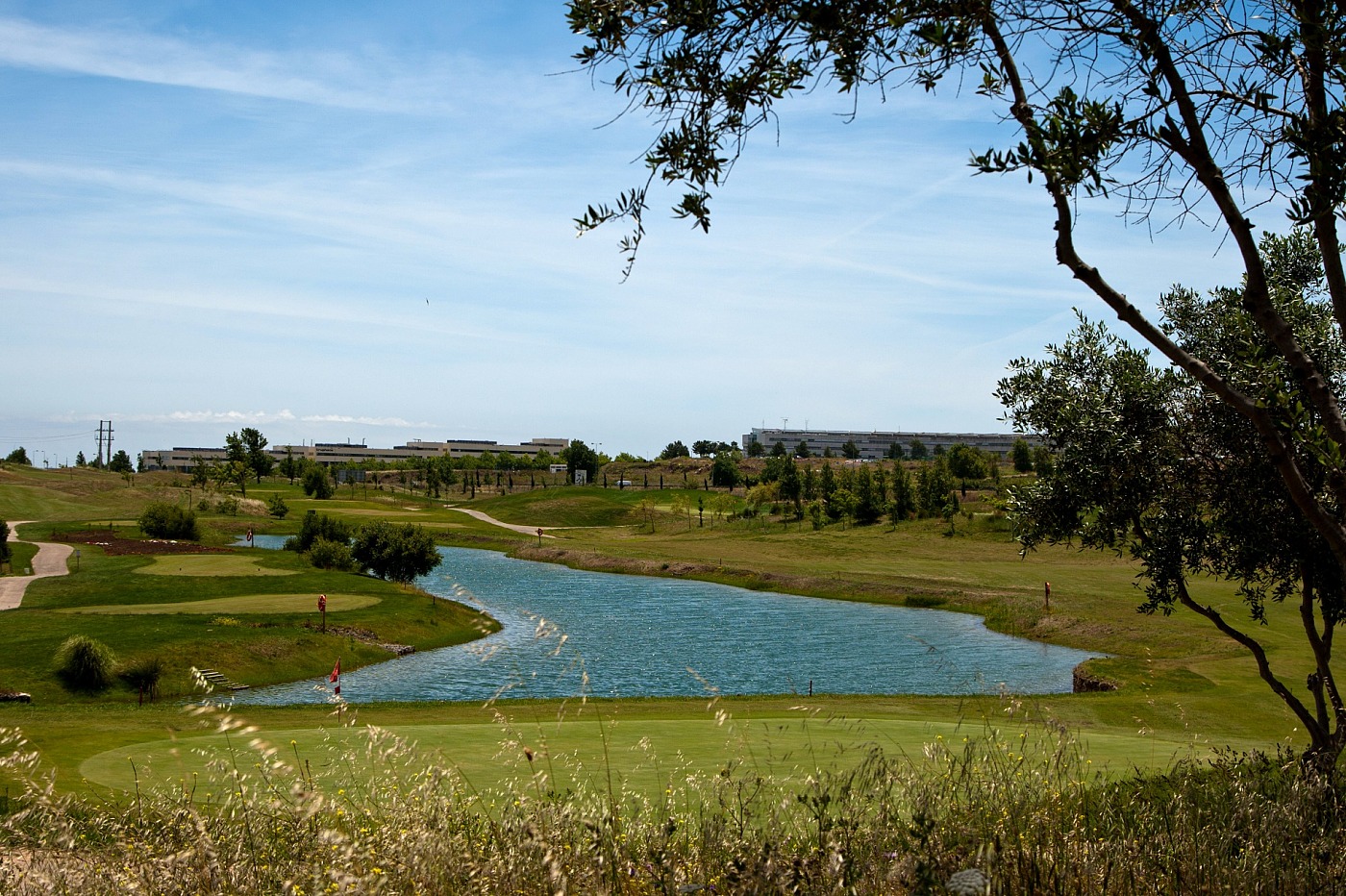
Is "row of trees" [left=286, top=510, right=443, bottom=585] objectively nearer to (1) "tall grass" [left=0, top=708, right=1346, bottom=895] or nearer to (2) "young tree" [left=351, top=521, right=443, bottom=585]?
(2) "young tree" [left=351, top=521, right=443, bottom=585]

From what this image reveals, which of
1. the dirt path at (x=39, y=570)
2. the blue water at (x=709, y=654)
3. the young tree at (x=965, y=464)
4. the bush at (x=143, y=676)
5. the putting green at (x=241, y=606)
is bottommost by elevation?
the blue water at (x=709, y=654)

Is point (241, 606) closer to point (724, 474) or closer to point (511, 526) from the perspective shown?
point (511, 526)

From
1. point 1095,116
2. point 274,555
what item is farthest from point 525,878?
point 274,555

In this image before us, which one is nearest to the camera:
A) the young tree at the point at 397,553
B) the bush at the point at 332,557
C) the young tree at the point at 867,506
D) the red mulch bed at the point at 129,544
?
the young tree at the point at 397,553

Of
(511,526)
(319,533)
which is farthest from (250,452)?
(319,533)

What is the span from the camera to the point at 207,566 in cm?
5516

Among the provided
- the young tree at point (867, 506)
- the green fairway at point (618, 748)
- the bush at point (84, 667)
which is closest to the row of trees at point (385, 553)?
the bush at point (84, 667)

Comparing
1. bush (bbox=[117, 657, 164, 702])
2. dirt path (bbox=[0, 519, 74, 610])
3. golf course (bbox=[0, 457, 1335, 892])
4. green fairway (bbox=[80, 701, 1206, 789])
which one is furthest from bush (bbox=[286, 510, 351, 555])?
green fairway (bbox=[80, 701, 1206, 789])

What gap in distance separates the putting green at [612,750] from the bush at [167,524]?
6795cm

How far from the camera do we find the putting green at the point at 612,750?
11.7 metres

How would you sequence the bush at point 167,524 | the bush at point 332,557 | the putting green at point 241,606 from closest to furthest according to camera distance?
the putting green at point 241,606, the bush at point 332,557, the bush at point 167,524

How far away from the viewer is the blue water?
3206 cm

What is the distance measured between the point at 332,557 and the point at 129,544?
18298mm

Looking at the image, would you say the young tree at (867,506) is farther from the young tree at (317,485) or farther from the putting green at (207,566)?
the young tree at (317,485)
